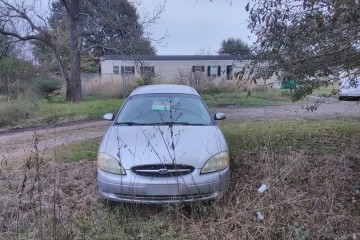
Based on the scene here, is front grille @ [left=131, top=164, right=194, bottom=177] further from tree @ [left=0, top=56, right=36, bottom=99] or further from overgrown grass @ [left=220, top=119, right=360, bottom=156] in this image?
tree @ [left=0, top=56, right=36, bottom=99]

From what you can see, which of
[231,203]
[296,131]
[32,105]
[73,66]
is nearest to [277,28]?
[231,203]

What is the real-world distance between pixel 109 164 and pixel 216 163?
1.28 metres

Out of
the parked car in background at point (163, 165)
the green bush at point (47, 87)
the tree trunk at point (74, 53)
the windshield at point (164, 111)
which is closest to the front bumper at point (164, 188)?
the parked car in background at point (163, 165)

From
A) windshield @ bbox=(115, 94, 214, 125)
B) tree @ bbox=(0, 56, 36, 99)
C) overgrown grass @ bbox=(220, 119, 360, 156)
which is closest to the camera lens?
windshield @ bbox=(115, 94, 214, 125)

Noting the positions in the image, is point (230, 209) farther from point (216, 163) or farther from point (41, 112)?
point (41, 112)

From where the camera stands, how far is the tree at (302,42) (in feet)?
13.6

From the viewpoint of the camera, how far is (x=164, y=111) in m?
5.72

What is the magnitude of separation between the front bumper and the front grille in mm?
47

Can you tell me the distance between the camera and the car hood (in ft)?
13.7

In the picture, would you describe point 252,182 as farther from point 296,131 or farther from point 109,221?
point 296,131

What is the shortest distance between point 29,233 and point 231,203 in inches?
86.3

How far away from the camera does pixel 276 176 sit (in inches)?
173

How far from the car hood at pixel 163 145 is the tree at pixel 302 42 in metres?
1.25

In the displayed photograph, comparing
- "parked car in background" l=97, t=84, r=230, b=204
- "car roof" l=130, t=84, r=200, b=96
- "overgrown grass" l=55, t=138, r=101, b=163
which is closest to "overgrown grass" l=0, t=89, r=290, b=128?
"overgrown grass" l=55, t=138, r=101, b=163
